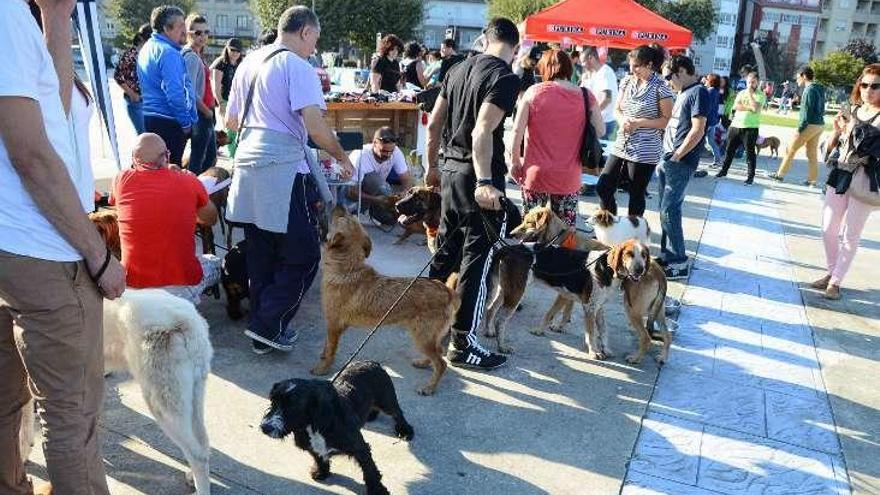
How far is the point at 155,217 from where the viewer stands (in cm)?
365

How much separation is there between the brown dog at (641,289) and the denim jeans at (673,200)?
189cm

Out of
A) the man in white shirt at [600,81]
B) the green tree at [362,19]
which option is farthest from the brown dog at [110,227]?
the green tree at [362,19]

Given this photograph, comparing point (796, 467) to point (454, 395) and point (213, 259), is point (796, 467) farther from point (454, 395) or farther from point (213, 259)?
point (213, 259)

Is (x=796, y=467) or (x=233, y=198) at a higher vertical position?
(x=233, y=198)

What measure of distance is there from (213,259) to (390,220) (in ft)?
8.79

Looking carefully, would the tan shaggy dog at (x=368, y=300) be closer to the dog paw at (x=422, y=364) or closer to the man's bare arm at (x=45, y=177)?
the dog paw at (x=422, y=364)

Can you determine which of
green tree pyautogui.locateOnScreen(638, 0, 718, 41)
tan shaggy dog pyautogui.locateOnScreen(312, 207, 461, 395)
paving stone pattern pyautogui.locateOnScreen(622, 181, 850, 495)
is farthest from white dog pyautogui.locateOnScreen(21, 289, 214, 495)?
green tree pyautogui.locateOnScreen(638, 0, 718, 41)

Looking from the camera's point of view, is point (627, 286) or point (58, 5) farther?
point (627, 286)

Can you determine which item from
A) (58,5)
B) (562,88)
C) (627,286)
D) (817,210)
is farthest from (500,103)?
(817,210)

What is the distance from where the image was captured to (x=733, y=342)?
15.9 ft

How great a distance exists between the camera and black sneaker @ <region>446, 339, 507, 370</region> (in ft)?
13.5

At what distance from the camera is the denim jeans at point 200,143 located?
277 inches

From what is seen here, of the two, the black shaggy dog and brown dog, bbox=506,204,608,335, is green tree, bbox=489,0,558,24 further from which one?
the black shaggy dog

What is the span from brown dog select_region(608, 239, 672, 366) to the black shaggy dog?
6.15ft
